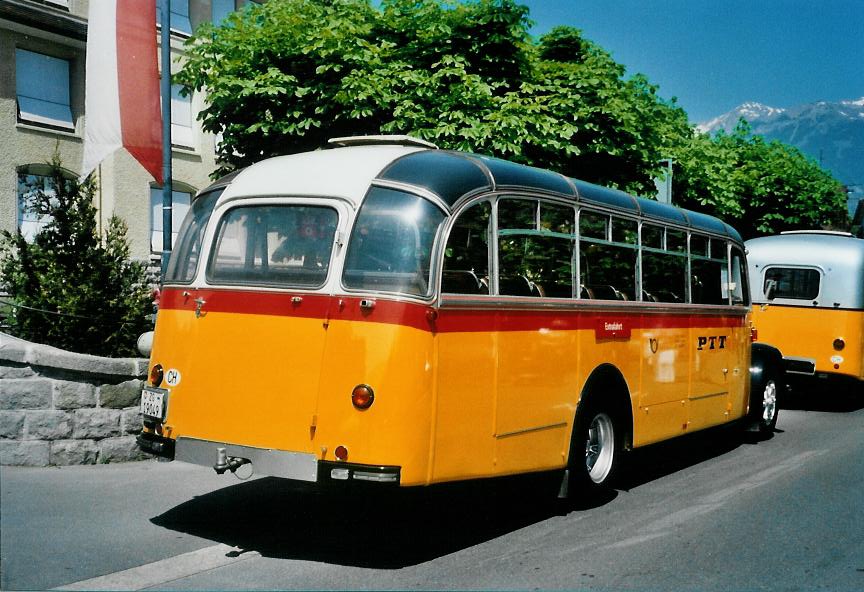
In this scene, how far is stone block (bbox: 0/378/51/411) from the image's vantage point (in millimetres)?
7652

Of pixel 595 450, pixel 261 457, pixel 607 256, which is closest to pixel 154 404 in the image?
pixel 261 457

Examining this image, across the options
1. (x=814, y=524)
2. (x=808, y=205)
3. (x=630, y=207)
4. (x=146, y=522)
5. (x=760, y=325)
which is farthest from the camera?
(x=808, y=205)

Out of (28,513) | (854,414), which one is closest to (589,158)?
(854,414)

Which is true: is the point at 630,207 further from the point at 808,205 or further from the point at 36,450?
the point at 808,205

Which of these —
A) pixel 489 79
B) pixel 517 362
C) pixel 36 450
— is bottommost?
pixel 36 450

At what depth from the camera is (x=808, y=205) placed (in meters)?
34.2

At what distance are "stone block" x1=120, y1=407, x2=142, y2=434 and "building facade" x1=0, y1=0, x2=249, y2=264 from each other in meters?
11.6

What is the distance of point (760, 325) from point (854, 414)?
199 centimetres

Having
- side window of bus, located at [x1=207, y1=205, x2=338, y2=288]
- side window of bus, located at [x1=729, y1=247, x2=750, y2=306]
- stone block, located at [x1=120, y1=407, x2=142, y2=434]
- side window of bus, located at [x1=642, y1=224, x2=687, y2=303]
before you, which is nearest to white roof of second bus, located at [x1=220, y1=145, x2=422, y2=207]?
side window of bus, located at [x1=207, y1=205, x2=338, y2=288]

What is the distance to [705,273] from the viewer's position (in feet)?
33.0

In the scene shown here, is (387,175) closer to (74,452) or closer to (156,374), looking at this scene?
(156,374)

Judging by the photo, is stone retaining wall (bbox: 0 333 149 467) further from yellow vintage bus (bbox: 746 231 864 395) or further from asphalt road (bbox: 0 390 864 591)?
yellow vintage bus (bbox: 746 231 864 395)

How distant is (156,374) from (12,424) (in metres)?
2.17

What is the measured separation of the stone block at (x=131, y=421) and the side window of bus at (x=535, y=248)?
3.76 meters
